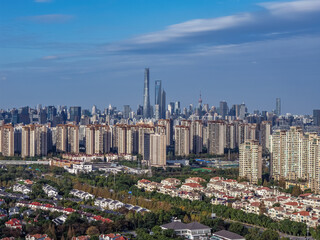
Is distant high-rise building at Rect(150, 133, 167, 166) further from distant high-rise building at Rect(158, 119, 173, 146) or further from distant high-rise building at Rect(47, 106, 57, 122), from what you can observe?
distant high-rise building at Rect(47, 106, 57, 122)

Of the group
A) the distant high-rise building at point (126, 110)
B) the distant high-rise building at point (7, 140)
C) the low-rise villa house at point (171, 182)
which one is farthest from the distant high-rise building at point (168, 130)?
the distant high-rise building at point (126, 110)

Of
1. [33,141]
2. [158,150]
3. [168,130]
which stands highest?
[168,130]

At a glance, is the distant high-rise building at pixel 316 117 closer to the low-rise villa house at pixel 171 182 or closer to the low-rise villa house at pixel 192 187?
the low-rise villa house at pixel 171 182

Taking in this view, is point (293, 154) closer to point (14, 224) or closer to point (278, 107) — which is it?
point (14, 224)

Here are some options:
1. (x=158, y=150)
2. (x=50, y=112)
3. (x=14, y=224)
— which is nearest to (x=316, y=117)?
(x=158, y=150)

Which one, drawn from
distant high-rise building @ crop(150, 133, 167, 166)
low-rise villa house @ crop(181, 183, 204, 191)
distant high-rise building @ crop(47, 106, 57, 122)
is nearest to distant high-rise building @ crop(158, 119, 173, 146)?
distant high-rise building @ crop(150, 133, 167, 166)

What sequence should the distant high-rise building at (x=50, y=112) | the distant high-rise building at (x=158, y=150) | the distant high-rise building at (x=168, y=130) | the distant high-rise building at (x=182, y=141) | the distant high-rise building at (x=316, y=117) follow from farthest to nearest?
the distant high-rise building at (x=50, y=112) < the distant high-rise building at (x=316, y=117) < the distant high-rise building at (x=168, y=130) < the distant high-rise building at (x=182, y=141) < the distant high-rise building at (x=158, y=150)

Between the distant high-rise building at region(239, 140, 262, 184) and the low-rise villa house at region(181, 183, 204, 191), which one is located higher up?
the distant high-rise building at region(239, 140, 262, 184)

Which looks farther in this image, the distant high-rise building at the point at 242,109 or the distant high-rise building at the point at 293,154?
the distant high-rise building at the point at 242,109
